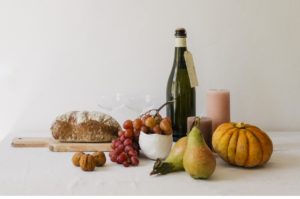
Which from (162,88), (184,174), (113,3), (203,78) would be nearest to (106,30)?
(113,3)

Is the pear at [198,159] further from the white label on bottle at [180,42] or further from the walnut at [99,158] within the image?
the white label on bottle at [180,42]

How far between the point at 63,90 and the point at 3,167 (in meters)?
0.55

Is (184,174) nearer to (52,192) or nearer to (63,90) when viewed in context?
(52,192)

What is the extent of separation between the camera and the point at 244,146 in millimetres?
822

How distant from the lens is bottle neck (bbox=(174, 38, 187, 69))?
1146 millimetres

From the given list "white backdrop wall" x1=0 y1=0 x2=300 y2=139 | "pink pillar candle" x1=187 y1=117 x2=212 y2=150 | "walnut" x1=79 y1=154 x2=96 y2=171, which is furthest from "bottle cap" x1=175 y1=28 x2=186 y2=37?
"walnut" x1=79 y1=154 x2=96 y2=171

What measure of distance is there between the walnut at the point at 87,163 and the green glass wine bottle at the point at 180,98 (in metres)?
0.45

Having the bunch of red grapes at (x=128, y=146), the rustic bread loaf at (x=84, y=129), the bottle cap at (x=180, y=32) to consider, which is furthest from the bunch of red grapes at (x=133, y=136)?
the bottle cap at (x=180, y=32)

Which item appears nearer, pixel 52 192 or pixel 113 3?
pixel 52 192

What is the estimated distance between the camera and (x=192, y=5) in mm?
1316

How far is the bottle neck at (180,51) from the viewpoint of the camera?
1146 millimetres

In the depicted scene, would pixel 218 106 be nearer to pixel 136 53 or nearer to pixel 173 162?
pixel 173 162

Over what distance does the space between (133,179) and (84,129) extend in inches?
14.3

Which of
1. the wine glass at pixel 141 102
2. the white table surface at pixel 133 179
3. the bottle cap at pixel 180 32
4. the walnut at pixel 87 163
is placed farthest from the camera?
the wine glass at pixel 141 102
